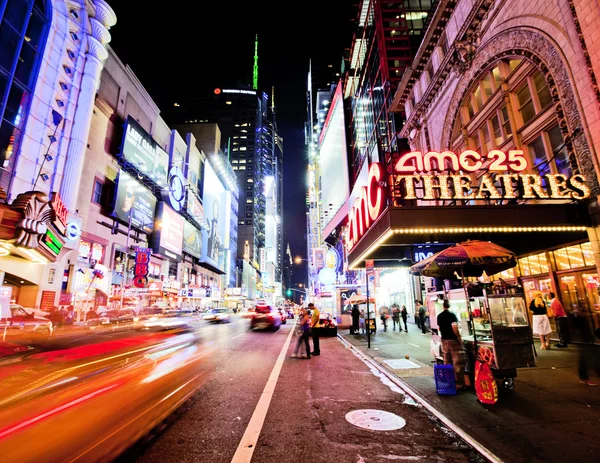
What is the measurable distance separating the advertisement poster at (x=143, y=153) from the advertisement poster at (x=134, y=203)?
7.44 ft

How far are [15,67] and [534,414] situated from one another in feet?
121

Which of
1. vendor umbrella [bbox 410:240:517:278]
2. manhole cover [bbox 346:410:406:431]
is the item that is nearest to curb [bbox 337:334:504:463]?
manhole cover [bbox 346:410:406:431]

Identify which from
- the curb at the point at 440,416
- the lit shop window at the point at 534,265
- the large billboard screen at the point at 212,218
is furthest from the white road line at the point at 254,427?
the large billboard screen at the point at 212,218

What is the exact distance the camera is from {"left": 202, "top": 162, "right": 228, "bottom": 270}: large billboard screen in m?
70.9

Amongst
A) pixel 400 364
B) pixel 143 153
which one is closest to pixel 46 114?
pixel 143 153

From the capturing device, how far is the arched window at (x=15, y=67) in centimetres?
2336

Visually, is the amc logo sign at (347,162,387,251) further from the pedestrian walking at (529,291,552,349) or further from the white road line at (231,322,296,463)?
the white road line at (231,322,296,463)

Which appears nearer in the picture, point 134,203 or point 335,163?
point 134,203

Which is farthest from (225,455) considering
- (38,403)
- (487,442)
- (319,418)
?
(38,403)

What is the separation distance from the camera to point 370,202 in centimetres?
1340

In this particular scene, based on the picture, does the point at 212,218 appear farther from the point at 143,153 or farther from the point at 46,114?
the point at 46,114

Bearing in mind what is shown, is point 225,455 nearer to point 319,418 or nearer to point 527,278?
point 319,418

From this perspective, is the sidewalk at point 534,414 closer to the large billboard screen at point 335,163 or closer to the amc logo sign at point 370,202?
the amc logo sign at point 370,202

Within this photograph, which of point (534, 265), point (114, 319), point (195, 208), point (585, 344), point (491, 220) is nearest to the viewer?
point (491, 220)
